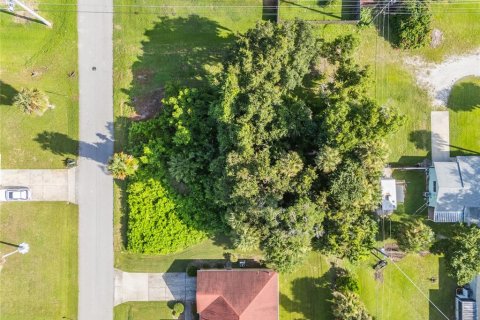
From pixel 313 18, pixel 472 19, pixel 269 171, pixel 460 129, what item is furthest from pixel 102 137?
pixel 472 19

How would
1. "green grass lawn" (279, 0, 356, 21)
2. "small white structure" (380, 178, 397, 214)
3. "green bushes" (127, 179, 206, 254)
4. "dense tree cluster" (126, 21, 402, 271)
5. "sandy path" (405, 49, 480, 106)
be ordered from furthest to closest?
1. "sandy path" (405, 49, 480, 106)
2. "green bushes" (127, 179, 206, 254)
3. "green grass lawn" (279, 0, 356, 21)
4. "small white structure" (380, 178, 397, 214)
5. "dense tree cluster" (126, 21, 402, 271)

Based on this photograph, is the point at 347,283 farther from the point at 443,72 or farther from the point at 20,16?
the point at 20,16

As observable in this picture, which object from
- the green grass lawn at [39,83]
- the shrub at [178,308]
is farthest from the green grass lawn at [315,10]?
the shrub at [178,308]

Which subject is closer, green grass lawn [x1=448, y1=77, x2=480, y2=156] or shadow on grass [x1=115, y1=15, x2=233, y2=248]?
shadow on grass [x1=115, y1=15, x2=233, y2=248]

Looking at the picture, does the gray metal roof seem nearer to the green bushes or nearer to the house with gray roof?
the house with gray roof

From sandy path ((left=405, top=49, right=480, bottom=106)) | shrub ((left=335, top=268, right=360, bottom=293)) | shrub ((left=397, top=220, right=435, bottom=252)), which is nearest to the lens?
shrub ((left=397, top=220, right=435, bottom=252))

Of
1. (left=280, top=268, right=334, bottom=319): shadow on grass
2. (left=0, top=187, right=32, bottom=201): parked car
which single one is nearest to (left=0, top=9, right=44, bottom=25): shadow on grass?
(left=0, top=187, right=32, bottom=201): parked car
